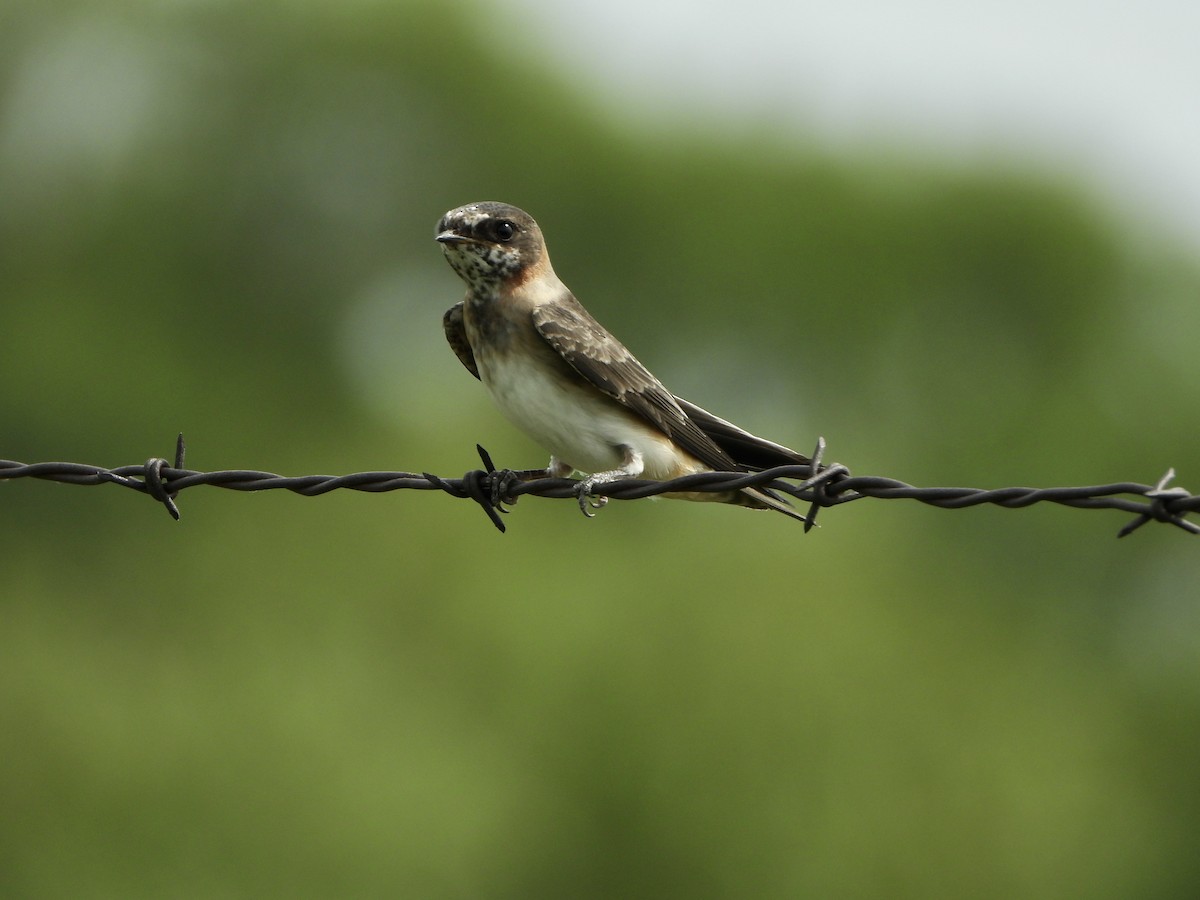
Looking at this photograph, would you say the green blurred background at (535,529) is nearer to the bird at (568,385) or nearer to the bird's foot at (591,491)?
the bird at (568,385)

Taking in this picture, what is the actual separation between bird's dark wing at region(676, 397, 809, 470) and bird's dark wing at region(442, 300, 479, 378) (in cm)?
105

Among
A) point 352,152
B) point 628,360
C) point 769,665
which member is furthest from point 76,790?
point 352,152

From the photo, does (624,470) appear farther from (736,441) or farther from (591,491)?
(591,491)

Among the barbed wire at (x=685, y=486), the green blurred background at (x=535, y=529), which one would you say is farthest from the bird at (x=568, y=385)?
the green blurred background at (x=535, y=529)

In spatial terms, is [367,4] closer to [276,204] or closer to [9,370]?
[276,204]

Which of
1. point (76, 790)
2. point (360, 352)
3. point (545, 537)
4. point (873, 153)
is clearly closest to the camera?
point (76, 790)

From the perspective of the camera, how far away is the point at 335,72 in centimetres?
5775

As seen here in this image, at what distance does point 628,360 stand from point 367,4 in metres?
52.8

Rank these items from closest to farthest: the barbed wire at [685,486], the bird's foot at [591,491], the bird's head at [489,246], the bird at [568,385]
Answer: the barbed wire at [685,486] → the bird's foot at [591,491] → the bird at [568,385] → the bird's head at [489,246]

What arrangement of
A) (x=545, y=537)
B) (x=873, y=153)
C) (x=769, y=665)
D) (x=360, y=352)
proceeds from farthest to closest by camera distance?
(x=873, y=153) < (x=360, y=352) < (x=545, y=537) < (x=769, y=665)

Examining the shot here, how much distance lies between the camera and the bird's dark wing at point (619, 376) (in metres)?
7.64

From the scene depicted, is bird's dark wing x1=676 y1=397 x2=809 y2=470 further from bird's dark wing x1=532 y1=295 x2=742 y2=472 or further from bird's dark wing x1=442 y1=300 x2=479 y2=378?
Result: bird's dark wing x1=442 y1=300 x2=479 y2=378

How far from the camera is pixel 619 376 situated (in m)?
7.70

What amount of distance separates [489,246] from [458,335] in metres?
0.52
